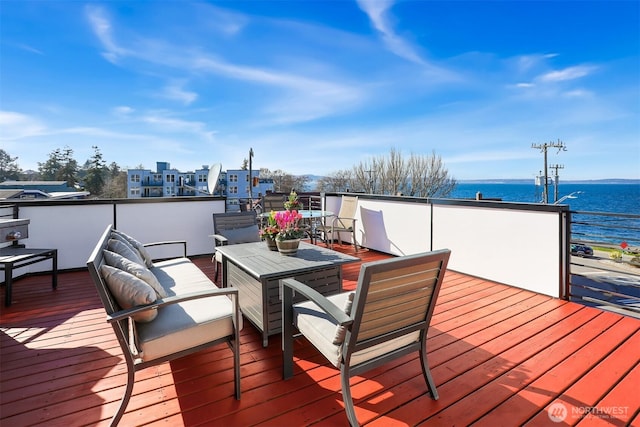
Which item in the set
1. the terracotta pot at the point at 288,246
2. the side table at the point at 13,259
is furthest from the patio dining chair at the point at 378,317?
the side table at the point at 13,259

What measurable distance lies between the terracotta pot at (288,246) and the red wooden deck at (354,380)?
0.73m

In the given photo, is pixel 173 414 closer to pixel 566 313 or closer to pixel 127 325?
pixel 127 325

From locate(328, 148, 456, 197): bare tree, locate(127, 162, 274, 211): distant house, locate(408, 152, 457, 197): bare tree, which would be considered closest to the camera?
locate(328, 148, 456, 197): bare tree

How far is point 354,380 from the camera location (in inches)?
77.4

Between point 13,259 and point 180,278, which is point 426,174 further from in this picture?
point 13,259

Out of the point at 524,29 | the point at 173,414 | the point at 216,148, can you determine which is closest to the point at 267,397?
the point at 173,414

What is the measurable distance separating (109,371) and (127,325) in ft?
2.03

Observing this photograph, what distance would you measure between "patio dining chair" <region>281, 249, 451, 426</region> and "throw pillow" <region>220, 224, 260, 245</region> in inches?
86.5

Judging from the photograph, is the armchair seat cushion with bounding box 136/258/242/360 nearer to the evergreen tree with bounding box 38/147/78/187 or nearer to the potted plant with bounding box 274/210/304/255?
the potted plant with bounding box 274/210/304/255

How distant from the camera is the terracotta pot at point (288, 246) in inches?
109

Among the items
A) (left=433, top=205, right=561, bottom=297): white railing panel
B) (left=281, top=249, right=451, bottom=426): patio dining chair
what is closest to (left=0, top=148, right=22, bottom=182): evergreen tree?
(left=433, top=205, right=561, bottom=297): white railing panel

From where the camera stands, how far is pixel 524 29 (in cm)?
809

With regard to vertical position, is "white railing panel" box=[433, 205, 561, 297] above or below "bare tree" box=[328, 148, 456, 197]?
below

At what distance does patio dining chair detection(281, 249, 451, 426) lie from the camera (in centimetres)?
142
